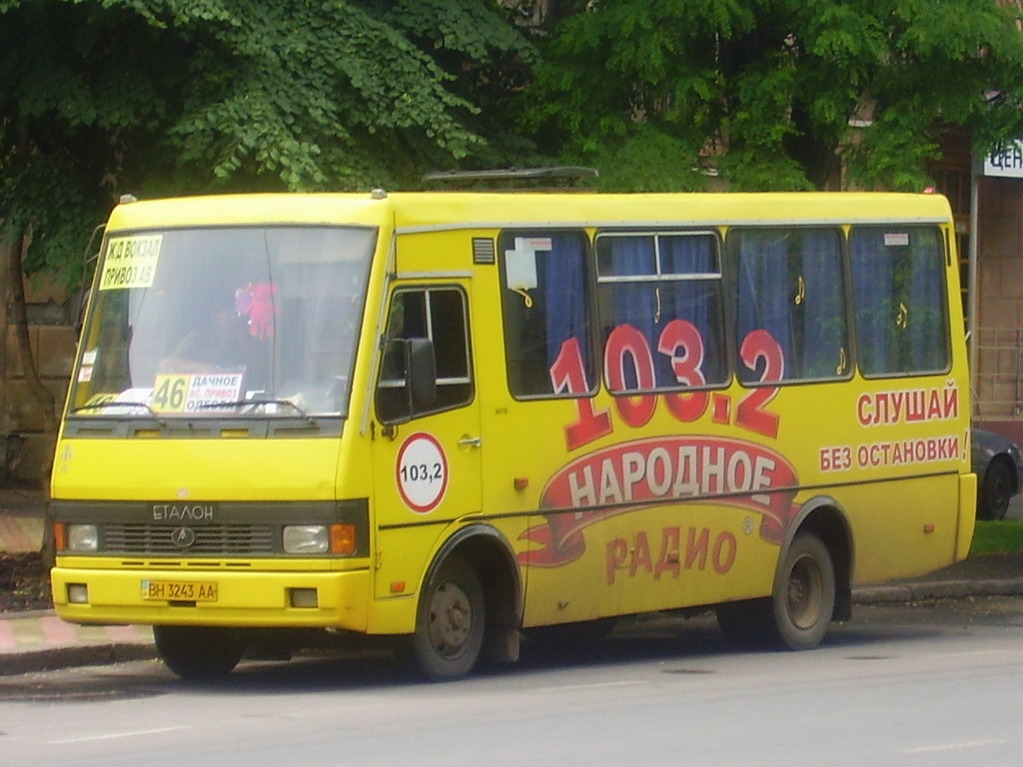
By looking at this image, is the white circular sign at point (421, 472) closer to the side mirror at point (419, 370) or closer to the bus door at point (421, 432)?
the bus door at point (421, 432)

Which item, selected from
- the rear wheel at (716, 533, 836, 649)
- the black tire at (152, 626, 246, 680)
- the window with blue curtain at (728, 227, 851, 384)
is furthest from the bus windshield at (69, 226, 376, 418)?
the rear wheel at (716, 533, 836, 649)

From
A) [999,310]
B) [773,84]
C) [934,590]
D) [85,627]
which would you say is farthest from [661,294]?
[999,310]

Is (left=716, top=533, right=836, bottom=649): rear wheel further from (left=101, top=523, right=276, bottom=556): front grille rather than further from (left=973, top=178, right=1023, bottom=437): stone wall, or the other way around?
(left=973, top=178, right=1023, bottom=437): stone wall

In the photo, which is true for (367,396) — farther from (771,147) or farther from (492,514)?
(771,147)

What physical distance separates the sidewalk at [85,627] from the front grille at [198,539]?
1.62 metres

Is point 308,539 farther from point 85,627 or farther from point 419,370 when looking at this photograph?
point 85,627

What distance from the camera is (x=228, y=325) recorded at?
488 inches

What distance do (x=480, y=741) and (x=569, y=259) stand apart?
167 inches

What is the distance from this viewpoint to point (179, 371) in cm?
1241

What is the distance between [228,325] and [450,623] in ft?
6.81

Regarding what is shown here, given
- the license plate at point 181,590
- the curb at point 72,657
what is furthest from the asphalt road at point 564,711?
the license plate at point 181,590

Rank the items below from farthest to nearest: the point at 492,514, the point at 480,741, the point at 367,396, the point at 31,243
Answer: the point at 31,243
the point at 492,514
the point at 367,396
the point at 480,741

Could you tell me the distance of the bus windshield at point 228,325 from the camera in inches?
479

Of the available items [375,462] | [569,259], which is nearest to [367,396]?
[375,462]
